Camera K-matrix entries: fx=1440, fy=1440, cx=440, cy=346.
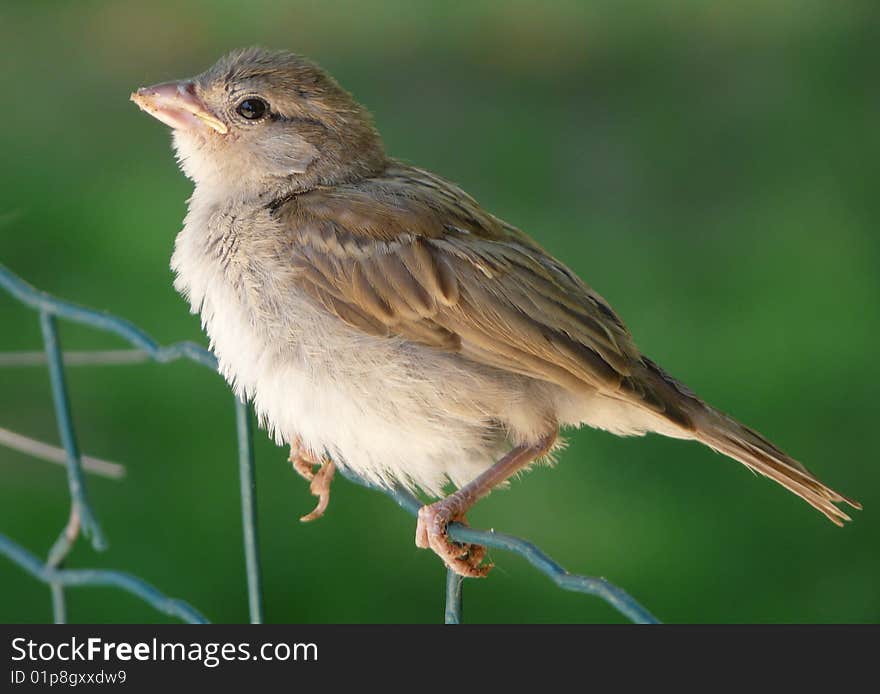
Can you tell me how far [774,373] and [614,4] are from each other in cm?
319

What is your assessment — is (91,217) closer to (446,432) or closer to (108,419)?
(108,419)

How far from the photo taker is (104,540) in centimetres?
273

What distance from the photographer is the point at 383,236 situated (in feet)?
9.52

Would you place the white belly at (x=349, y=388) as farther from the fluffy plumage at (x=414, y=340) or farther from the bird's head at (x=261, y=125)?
the bird's head at (x=261, y=125)

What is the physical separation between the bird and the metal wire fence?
0.15 metres

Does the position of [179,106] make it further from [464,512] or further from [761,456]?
[761,456]

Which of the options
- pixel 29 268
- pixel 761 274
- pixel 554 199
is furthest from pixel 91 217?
pixel 761 274

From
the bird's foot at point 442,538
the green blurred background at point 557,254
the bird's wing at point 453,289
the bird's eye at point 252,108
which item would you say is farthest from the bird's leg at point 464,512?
the green blurred background at point 557,254

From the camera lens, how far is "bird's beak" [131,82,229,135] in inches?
124

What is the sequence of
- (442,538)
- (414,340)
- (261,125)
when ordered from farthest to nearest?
(261,125), (414,340), (442,538)

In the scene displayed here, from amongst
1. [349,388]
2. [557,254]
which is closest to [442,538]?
[349,388]

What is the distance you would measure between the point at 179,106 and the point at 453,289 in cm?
80

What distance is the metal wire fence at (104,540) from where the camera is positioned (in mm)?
1963

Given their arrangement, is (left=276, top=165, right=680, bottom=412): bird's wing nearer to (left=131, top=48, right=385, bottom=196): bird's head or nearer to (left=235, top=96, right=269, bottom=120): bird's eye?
(left=131, top=48, right=385, bottom=196): bird's head
